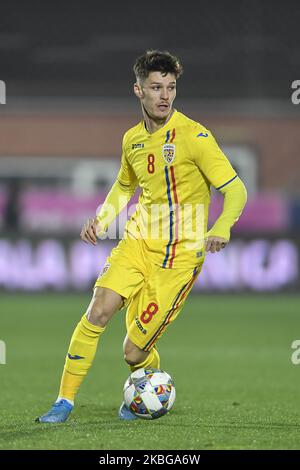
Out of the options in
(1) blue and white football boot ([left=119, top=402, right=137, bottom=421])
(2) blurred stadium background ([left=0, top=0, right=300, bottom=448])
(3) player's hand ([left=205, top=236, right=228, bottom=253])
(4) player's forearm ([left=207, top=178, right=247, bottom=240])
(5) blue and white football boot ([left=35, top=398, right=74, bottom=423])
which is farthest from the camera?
(2) blurred stadium background ([left=0, top=0, right=300, bottom=448])

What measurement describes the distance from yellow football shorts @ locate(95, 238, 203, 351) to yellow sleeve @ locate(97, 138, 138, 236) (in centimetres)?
30

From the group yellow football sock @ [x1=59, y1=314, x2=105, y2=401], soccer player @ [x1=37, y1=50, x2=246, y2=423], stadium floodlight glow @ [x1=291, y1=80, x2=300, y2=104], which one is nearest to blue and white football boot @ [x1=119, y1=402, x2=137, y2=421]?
soccer player @ [x1=37, y1=50, x2=246, y2=423]

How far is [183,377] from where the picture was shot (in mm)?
8133

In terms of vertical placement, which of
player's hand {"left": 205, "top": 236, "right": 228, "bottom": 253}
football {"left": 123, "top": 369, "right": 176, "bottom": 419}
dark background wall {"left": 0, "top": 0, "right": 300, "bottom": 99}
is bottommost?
football {"left": 123, "top": 369, "right": 176, "bottom": 419}

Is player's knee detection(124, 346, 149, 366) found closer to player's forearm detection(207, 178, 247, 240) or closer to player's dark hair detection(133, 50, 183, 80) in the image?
player's forearm detection(207, 178, 247, 240)

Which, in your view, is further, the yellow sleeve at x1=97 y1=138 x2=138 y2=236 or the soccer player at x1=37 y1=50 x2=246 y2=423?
the yellow sleeve at x1=97 y1=138 x2=138 y2=236

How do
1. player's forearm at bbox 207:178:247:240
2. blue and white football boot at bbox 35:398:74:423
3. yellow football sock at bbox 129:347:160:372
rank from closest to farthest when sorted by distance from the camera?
player's forearm at bbox 207:178:247:240 < blue and white football boot at bbox 35:398:74:423 < yellow football sock at bbox 129:347:160:372

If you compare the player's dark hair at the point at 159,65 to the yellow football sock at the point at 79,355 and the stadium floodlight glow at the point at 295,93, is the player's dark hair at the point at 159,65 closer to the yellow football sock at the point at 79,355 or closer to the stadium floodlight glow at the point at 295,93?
the yellow football sock at the point at 79,355

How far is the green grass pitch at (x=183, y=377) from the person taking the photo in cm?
480

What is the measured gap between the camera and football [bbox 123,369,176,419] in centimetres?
537

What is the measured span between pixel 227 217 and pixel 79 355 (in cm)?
116

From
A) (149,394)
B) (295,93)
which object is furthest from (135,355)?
(295,93)

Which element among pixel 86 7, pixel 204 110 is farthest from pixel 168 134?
pixel 86 7

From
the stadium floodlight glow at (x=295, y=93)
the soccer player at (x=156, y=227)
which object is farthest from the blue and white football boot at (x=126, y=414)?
the stadium floodlight glow at (x=295, y=93)
